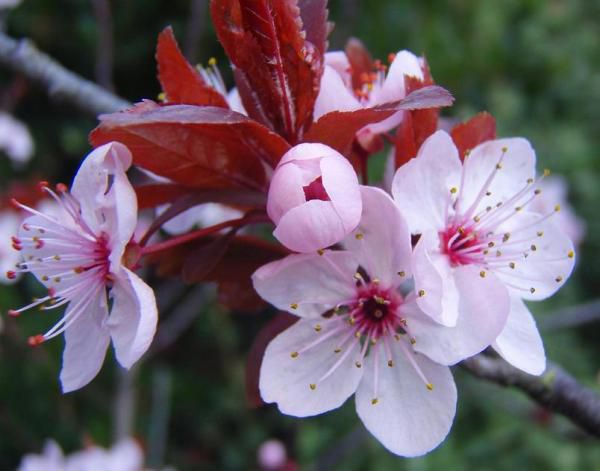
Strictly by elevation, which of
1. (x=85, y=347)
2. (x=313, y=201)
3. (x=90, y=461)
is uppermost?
(x=313, y=201)

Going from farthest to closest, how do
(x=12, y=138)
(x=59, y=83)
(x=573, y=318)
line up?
1. (x=12, y=138)
2. (x=573, y=318)
3. (x=59, y=83)

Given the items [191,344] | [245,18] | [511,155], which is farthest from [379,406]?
[191,344]

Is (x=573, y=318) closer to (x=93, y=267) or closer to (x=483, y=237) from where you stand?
(x=483, y=237)

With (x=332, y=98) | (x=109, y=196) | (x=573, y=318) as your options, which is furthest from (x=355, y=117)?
(x=573, y=318)

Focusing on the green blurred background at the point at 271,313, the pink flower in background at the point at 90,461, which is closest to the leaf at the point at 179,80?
the green blurred background at the point at 271,313

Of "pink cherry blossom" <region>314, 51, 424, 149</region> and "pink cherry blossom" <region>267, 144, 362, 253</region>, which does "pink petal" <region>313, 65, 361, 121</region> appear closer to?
"pink cherry blossom" <region>314, 51, 424, 149</region>

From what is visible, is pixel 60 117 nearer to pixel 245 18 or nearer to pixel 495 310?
pixel 245 18
